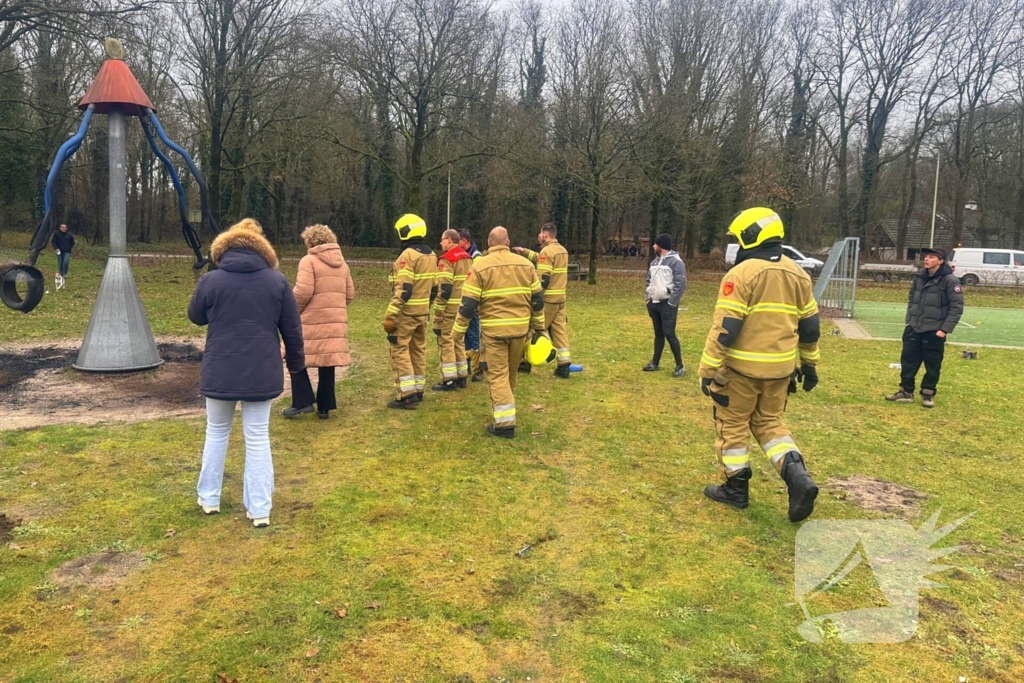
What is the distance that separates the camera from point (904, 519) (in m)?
4.98

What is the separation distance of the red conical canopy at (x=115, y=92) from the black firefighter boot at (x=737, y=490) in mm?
7897

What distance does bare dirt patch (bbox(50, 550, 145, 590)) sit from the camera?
12.2ft

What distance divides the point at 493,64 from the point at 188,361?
2152cm

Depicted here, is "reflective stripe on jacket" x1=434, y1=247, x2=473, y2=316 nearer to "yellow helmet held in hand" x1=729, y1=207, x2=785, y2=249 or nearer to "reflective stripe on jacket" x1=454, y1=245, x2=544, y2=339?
"reflective stripe on jacket" x1=454, y1=245, x2=544, y2=339

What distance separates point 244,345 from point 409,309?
3.14 metres

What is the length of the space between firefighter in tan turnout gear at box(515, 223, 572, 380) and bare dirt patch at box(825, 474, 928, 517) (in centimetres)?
426

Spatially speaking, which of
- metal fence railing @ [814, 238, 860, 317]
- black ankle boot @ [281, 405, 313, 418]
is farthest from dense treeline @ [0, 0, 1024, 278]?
black ankle boot @ [281, 405, 313, 418]

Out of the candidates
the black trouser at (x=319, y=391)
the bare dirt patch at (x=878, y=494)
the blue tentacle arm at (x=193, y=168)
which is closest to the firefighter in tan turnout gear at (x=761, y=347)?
the bare dirt patch at (x=878, y=494)

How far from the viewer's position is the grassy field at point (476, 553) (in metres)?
3.19

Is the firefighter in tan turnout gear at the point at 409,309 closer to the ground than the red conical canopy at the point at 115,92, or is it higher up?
closer to the ground

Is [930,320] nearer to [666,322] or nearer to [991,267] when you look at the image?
[666,322]

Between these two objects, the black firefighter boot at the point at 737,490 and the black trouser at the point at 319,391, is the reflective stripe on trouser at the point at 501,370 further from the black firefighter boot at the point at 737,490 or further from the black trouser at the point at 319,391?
the black firefighter boot at the point at 737,490

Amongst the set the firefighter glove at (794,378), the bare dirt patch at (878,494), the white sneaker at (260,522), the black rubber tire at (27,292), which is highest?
the black rubber tire at (27,292)

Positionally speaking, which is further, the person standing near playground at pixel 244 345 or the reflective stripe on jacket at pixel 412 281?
the reflective stripe on jacket at pixel 412 281
